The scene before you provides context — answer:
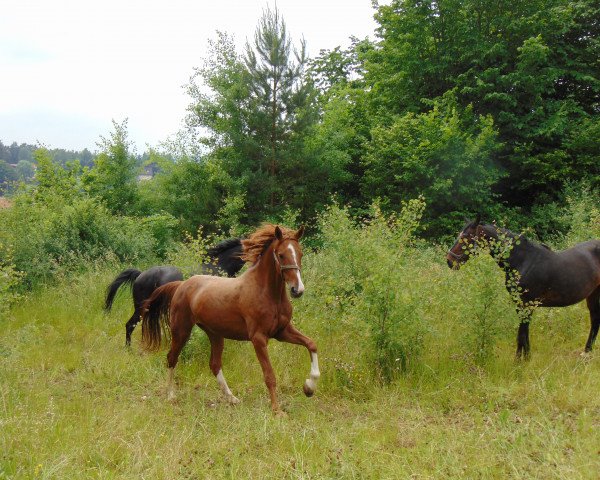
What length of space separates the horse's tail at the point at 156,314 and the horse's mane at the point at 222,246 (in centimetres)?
142

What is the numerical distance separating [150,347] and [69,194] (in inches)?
Answer: 675

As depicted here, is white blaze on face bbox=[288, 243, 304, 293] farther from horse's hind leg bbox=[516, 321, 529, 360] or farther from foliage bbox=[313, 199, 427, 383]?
horse's hind leg bbox=[516, 321, 529, 360]

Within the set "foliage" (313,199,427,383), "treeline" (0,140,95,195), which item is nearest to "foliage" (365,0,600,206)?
"foliage" (313,199,427,383)

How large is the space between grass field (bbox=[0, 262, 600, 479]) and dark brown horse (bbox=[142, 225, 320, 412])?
0.55 meters

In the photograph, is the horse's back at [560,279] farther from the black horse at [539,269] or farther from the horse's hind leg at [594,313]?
the horse's hind leg at [594,313]

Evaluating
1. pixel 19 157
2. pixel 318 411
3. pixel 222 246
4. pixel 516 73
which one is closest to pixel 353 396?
pixel 318 411

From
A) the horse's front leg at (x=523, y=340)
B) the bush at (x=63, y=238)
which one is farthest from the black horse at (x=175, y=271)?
the bush at (x=63, y=238)

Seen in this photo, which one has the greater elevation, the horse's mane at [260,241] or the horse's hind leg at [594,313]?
the horse's mane at [260,241]

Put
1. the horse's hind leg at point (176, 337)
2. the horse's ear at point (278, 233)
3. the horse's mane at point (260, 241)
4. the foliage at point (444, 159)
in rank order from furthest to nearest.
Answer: the foliage at point (444, 159)
the horse's hind leg at point (176, 337)
the horse's mane at point (260, 241)
the horse's ear at point (278, 233)

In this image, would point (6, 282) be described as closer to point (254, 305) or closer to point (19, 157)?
point (254, 305)

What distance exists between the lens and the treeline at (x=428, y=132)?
18.4 metres

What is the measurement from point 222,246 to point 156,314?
1810 millimetres

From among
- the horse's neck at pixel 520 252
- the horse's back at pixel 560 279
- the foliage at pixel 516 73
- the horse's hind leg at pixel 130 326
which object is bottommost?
the horse's hind leg at pixel 130 326

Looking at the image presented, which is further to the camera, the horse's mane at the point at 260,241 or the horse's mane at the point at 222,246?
the horse's mane at the point at 222,246
